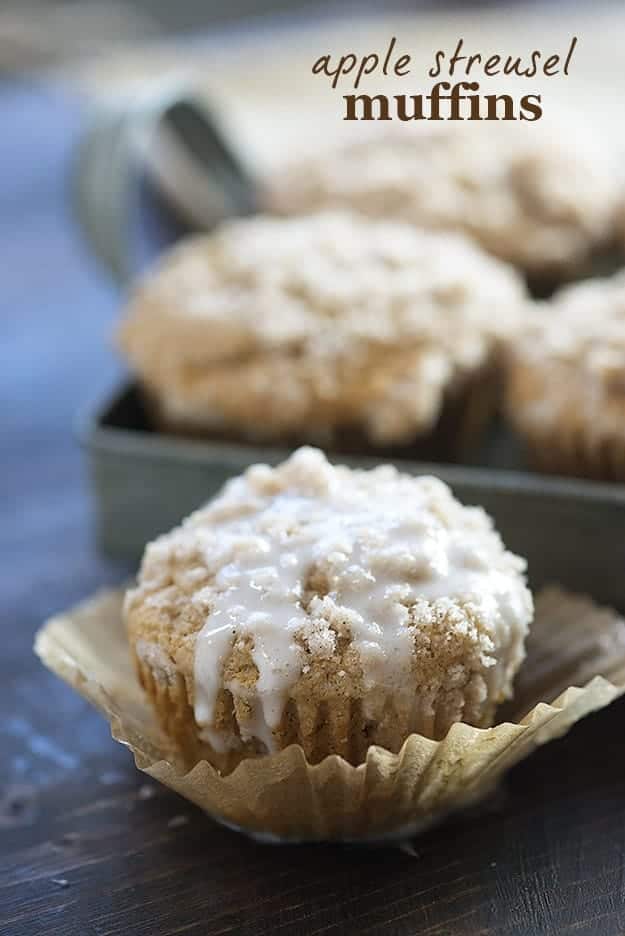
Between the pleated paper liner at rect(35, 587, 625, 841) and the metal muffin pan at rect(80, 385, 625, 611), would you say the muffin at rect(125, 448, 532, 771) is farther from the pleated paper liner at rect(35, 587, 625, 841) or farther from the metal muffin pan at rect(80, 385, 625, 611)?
the metal muffin pan at rect(80, 385, 625, 611)

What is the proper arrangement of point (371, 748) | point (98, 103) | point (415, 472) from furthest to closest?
1. point (98, 103)
2. point (415, 472)
3. point (371, 748)

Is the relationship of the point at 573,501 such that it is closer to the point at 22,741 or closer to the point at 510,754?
the point at 510,754

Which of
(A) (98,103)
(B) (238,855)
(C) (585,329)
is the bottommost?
(B) (238,855)

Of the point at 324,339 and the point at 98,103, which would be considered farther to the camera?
the point at 98,103

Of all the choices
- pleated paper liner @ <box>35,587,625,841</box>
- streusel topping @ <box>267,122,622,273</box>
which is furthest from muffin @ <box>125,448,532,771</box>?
streusel topping @ <box>267,122,622,273</box>

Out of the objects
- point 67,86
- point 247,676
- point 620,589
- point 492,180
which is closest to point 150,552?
point 247,676

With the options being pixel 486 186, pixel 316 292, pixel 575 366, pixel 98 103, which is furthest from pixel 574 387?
pixel 98 103

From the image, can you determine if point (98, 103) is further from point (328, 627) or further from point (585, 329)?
point (328, 627)
